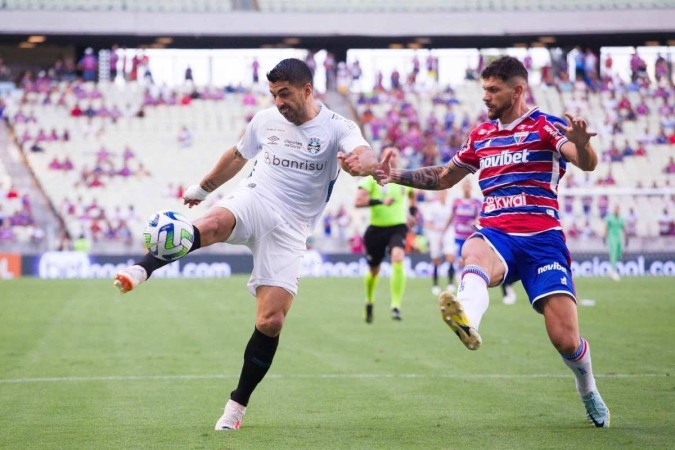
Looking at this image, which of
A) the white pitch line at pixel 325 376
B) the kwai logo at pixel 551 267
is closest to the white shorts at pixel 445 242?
the white pitch line at pixel 325 376

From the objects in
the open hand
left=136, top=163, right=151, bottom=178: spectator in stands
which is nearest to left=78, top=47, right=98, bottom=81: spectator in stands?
left=136, top=163, right=151, bottom=178: spectator in stands

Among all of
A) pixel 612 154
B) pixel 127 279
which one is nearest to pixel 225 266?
pixel 612 154

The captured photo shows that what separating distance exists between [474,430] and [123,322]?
10.9m

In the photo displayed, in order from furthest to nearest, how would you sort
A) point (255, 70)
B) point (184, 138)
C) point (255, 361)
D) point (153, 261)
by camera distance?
point (255, 70)
point (184, 138)
point (255, 361)
point (153, 261)

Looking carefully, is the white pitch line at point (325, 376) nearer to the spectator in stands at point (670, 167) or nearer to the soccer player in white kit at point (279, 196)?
the soccer player in white kit at point (279, 196)

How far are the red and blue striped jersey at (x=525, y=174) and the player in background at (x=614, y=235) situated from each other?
23859 millimetres

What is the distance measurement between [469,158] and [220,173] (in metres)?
1.84

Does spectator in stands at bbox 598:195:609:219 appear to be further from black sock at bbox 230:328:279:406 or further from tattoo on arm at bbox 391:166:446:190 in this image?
black sock at bbox 230:328:279:406

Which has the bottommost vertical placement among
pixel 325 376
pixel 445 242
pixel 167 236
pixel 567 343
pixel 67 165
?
pixel 445 242

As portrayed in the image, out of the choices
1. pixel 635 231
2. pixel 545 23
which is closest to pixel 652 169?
pixel 635 231

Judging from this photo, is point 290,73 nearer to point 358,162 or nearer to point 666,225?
point 358,162

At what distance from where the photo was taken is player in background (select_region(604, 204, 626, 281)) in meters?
30.9

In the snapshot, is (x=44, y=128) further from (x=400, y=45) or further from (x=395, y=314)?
(x=395, y=314)

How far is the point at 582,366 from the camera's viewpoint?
7.59m
